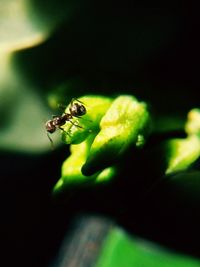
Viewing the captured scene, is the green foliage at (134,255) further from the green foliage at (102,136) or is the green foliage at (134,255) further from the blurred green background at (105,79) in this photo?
the green foliage at (102,136)

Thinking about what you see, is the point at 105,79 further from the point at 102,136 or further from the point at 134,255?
the point at 134,255

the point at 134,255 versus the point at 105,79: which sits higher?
the point at 105,79

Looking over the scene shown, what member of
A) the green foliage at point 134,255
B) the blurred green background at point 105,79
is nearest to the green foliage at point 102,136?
the blurred green background at point 105,79

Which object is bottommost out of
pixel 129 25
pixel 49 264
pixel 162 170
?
pixel 49 264

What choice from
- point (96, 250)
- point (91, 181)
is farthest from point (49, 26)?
point (96, 250)

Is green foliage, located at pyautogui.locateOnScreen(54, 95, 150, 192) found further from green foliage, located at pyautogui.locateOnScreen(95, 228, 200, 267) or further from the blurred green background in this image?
green foliage, located at pyautogui.locateOnScreen(95, 228, 200, 267)

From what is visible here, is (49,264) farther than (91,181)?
Yes

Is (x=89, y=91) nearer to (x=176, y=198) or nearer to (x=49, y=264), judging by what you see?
(x=176, y=198)

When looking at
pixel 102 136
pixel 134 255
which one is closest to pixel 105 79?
pixel 102 136
